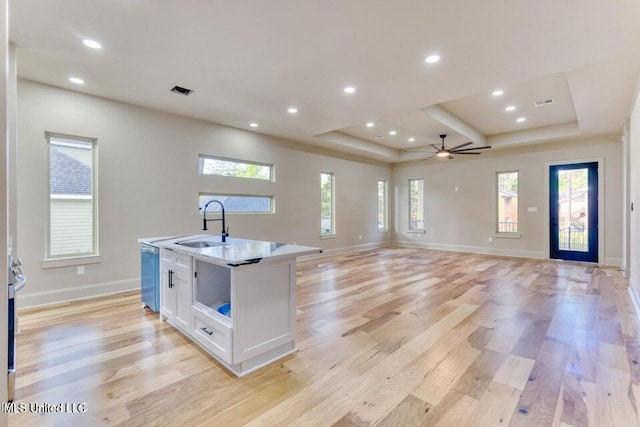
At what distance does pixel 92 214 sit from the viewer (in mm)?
4207

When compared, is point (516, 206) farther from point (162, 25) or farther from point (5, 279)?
point (5, 279)

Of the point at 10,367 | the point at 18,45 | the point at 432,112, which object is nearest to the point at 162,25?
the point at 18,45

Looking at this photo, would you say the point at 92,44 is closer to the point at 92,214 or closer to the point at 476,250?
A: the point at 92,214

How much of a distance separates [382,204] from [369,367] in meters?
7.82

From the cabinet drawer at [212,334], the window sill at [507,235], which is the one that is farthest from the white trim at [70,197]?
the window sill at [507,235]

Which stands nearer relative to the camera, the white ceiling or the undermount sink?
the white ceiling

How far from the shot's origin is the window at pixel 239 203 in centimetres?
546

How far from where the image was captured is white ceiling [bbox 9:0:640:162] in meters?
2.43

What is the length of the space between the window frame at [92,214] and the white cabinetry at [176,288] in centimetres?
176

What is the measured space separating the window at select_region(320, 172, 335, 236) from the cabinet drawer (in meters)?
5.33

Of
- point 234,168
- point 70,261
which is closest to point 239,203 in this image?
point 234,168

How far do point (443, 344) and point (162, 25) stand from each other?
12.3ft

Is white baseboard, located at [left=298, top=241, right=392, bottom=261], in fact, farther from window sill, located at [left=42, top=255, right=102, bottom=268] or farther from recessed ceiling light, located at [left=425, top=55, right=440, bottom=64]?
recessed ceiling light, located at [left=425, top=55, right=440, bottom=64]

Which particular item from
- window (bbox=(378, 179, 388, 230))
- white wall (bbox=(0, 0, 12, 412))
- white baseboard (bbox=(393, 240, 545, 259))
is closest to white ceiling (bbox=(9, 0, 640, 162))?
white wall (bbox=(0, 0, 12, 412))
